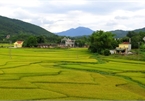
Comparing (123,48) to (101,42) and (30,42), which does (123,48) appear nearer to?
(101,42)

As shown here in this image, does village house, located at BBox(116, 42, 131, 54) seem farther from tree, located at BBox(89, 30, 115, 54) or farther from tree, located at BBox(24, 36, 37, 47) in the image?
tree, located at BBox(24, 36, 37, 47)

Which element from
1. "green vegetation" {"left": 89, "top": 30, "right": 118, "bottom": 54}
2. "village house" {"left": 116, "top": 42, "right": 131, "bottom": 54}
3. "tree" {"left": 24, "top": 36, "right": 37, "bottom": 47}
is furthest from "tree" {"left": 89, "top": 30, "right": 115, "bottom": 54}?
"tree" {"left": 24, "top": 36, "right": 37, "bottom": 47}

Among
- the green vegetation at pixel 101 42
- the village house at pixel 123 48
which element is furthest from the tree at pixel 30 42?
the village house at pixel 123 48

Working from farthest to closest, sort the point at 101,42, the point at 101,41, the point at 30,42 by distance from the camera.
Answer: the point at 30,42
the point at 101,41
the point at 101,42

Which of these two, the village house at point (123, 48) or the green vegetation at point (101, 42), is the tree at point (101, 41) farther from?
the village house at point (123, 48)

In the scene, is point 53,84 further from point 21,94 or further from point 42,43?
point 42,43

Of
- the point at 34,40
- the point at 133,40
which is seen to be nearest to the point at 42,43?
the point at 34,40

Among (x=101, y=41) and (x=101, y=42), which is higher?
(x=101, y=41)

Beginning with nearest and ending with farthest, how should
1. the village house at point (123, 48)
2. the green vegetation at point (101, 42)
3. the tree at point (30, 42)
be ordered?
the green vegetation at point (101, 42), the village house at point (123, 48), the tree at point (30, 42)

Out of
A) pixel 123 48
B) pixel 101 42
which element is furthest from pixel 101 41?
pixel 123 48

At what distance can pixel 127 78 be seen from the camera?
23.9 meters

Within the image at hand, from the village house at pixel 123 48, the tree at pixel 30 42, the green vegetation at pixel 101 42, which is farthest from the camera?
the tree at pixel 30 42

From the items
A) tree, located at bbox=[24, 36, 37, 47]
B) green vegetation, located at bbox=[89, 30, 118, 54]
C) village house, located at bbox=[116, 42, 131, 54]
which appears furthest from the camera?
tree, located at bbox=[24, 36, 37, 47]

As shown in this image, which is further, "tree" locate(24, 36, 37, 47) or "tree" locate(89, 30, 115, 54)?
"tree" locate(24, 36, 37, 47)
